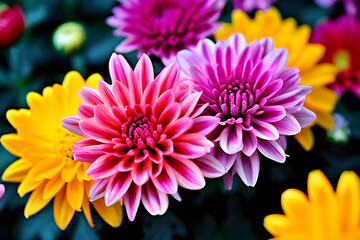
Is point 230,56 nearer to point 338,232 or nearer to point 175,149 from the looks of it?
point 175,149

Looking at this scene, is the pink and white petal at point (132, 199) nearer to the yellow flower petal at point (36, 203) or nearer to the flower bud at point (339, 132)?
the yellow flower petal at point (36, 203)

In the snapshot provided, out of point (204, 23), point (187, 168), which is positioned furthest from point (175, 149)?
point (204, 23)

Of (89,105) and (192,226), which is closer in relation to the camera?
(89,105)

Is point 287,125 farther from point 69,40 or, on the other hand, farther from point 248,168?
point 69,40

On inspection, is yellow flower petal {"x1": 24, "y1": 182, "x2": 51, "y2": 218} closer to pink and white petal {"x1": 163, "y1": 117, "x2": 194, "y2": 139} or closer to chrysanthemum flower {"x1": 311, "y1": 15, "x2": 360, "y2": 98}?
pink and white petal {"x1": 163, "y1": 117, "x2": 194, "y2": 139}

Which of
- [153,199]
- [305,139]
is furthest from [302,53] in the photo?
[153,199]

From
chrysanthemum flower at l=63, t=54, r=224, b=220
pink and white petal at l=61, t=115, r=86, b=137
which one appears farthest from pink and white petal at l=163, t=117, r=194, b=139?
pink and white petal at l=61, t=115, r=86, b=137

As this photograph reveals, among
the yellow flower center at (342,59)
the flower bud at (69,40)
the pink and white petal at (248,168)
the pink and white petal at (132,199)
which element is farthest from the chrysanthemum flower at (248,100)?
the yellow flower center at (342,59)
